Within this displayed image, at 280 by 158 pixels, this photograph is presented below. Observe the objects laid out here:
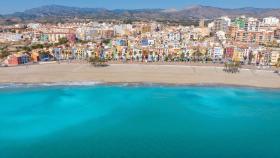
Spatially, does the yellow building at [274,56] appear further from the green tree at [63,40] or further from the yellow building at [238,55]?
the green tree at [63,40]

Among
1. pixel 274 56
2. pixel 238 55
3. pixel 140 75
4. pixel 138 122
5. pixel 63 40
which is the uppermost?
pixel 63 40

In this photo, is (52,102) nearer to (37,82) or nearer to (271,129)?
(37,82)

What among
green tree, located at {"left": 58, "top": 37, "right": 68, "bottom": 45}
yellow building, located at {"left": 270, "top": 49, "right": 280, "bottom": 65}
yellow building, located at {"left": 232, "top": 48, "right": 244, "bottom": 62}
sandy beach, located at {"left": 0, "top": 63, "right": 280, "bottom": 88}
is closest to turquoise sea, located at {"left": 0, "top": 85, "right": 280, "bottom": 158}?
sandy beach, located at {"left": 0, "top": 63, "right": 280, "bottom": 88}

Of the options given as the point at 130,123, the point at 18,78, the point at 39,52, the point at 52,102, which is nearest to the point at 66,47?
the point at 39,52

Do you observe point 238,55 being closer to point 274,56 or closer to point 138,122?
point 274,56

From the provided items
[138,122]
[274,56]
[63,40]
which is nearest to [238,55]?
[274,56]

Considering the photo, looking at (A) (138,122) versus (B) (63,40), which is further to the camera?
(B) (63,40)
